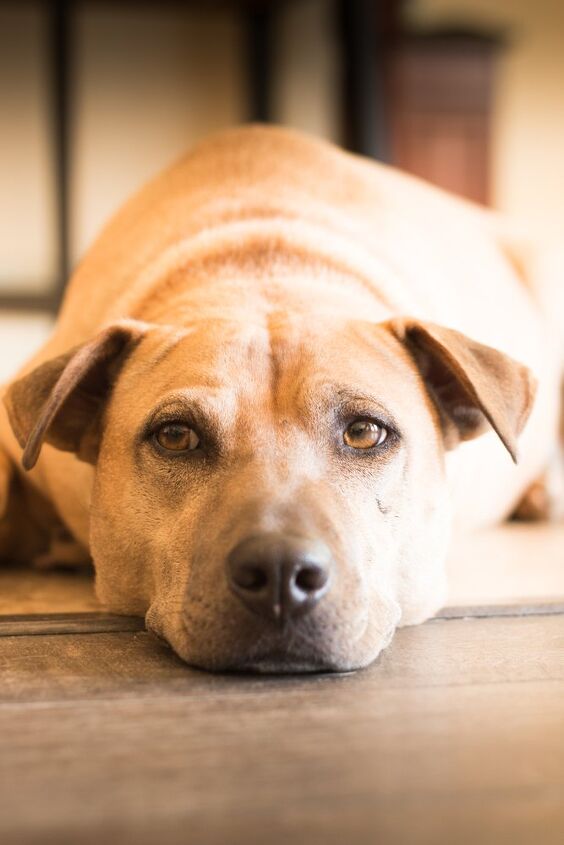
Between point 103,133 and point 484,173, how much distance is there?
288 cm

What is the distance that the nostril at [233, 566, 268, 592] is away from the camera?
1.80 meters

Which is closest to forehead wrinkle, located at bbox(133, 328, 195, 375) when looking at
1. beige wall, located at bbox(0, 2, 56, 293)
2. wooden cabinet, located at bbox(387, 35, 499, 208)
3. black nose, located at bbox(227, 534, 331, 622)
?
black nose, located at bbox(227, 534, 331, 622)

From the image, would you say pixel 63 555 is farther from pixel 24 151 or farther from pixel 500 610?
pixel 24 151

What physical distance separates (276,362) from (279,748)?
0.94 meters

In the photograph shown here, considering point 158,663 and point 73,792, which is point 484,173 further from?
point 73,792

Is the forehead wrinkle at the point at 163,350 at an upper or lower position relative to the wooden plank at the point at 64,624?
upper

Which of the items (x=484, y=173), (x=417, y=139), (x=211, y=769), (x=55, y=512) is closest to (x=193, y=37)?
(x=417, y=139)

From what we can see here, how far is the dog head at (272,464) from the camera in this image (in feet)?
6.09

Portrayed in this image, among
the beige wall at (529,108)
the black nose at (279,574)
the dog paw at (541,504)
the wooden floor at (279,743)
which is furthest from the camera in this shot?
the beige wall at (529,108)

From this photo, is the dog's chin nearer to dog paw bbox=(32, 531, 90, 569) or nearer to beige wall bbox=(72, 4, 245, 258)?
dog paw bbox=(32, 531, 90, 569)

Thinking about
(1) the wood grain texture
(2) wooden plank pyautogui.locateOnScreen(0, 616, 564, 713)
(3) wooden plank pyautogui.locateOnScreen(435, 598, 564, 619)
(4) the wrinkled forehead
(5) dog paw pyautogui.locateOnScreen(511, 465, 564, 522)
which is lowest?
(5) dog paw pyautogui.locateOnScreen(511, 465, 564, 522)

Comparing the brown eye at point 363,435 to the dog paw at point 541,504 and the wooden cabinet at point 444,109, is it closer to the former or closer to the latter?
the dog paw at point 541,504

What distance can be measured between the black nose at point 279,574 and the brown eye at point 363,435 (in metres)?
Answer: 0.41

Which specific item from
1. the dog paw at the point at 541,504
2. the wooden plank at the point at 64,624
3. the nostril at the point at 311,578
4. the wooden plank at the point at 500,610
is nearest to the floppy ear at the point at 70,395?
the wooden plank at the point at 64,624
